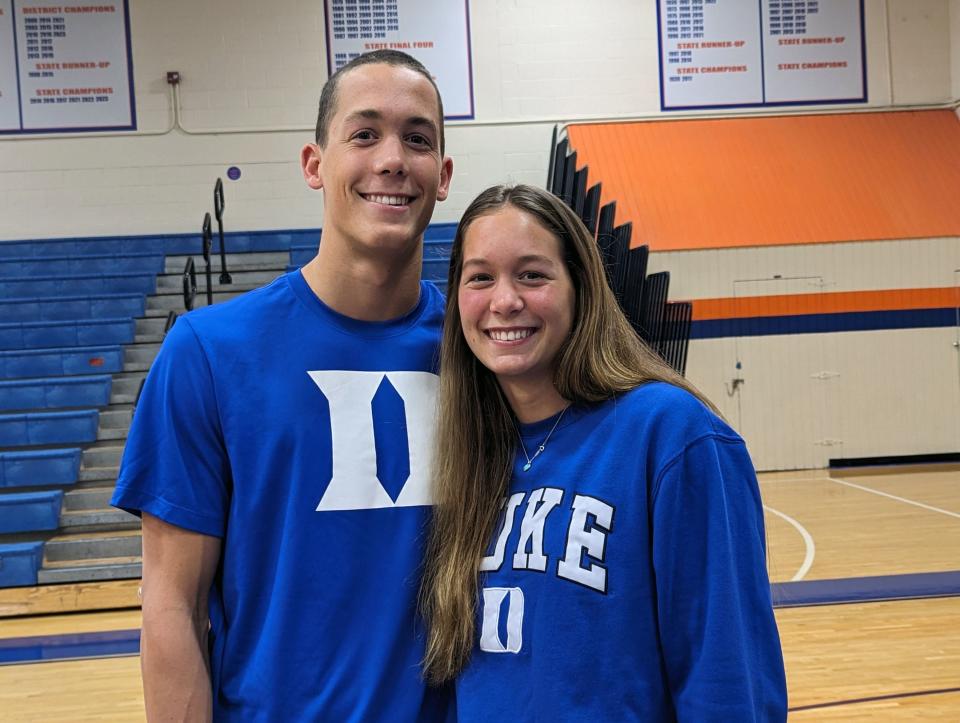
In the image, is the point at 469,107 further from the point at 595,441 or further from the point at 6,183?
the point at 595,441

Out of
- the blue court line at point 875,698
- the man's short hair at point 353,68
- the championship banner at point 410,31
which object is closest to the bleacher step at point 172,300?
the championship banner at point 410,31

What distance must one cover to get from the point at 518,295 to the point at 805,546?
5.19 meters

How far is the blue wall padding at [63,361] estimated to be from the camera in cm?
A: 734

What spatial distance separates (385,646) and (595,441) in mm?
407

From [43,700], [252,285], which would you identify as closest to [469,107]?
[252,285]

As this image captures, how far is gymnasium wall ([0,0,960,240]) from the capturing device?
9461 mm

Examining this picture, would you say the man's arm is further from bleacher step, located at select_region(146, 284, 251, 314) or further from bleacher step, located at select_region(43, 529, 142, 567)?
bleacher step, located at select_region(146, 284, 251, 314)

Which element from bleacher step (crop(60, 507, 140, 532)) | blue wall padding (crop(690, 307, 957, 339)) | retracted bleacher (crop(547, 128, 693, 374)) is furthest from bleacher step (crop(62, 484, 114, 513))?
blue wall padding (crop(690, 307, 957, 339))

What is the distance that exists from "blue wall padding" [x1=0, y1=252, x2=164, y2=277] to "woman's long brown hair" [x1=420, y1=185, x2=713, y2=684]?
7.91 meters

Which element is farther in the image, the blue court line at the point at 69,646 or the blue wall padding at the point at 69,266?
the blue wall padding at the point at 69,266

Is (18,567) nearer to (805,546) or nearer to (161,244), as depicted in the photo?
(161,244)

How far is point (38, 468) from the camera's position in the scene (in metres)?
6.34

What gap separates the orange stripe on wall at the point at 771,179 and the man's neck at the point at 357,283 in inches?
307

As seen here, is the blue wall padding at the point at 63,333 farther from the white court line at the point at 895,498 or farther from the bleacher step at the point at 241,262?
the white court line at the point at 895,498
